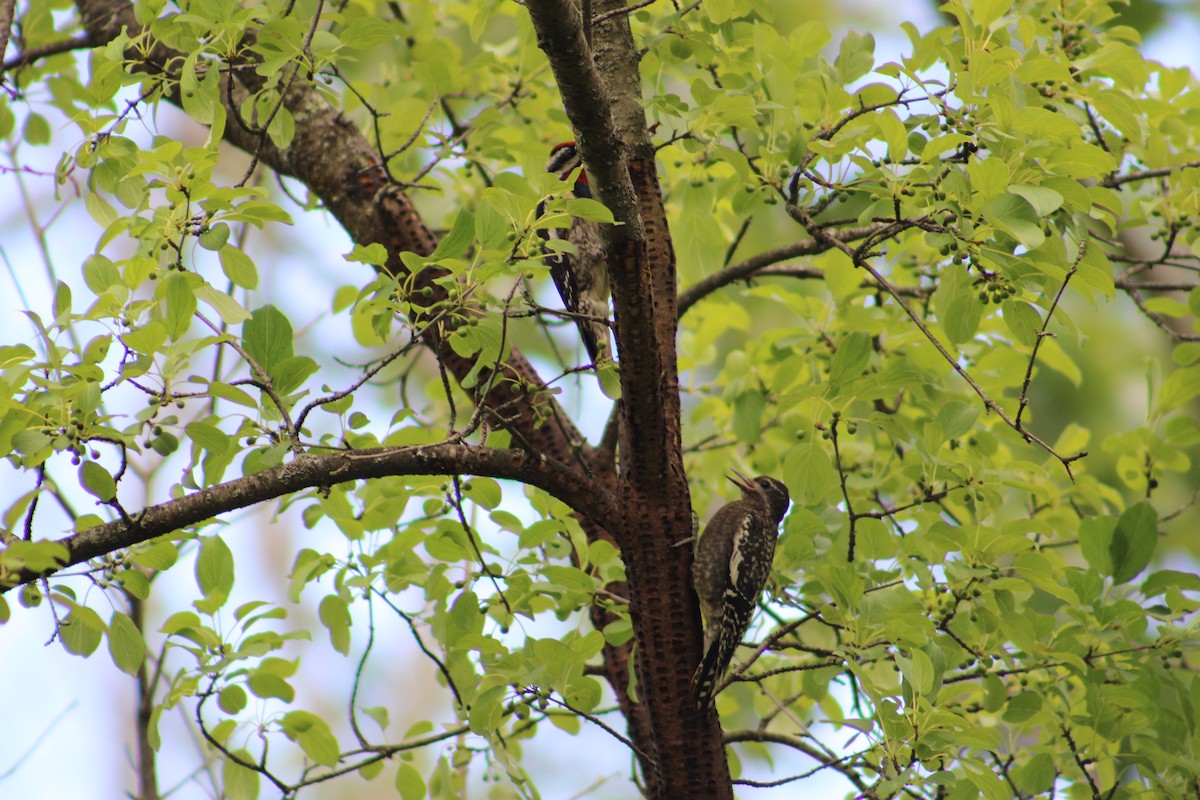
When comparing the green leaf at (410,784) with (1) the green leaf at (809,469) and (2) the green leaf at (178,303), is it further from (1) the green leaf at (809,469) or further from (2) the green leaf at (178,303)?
(2) the green leaf at (178,303)

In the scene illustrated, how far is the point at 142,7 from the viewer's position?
255cm

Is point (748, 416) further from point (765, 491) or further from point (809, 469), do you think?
point (765, 491)

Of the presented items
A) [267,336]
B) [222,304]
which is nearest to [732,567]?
[267,336]

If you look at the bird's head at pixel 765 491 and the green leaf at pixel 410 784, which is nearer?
the green leaf at pixel 410 784

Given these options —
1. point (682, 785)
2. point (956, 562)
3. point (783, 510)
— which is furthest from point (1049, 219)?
point (783, 510)

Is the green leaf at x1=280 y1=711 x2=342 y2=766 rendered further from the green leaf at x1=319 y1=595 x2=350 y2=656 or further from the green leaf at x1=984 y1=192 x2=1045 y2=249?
the green leaf at x1=984 y1=192 x2=1045 y2=249

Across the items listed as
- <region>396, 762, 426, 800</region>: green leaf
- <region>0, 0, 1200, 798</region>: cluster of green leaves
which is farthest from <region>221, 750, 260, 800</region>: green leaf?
<region>396, 762, 426, 800</region>: green leaf

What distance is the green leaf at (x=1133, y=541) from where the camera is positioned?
2854 mm

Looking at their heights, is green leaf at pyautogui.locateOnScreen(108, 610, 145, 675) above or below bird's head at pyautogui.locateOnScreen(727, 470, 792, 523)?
below

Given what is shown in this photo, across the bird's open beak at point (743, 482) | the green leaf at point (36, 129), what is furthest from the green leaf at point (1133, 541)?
the green leaf at point (36, 129)

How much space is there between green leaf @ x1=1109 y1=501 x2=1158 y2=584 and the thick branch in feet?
5.32

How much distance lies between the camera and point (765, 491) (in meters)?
4.25

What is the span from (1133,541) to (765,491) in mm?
1590

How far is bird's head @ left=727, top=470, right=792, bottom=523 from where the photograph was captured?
4121 millimetres
